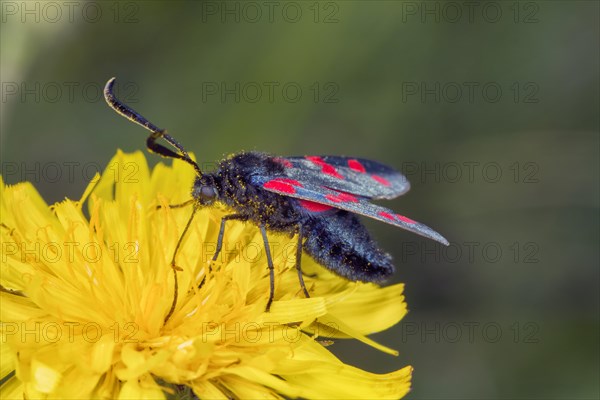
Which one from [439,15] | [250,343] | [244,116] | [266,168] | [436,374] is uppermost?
[439,15]

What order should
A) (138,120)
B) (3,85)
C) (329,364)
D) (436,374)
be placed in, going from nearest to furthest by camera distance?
(329,364) < (138,120) < (3,85) < (436,374)

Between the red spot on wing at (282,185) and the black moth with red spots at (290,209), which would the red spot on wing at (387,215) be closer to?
the black moth with red spots at (290,209)

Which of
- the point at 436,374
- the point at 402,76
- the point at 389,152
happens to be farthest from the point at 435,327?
the point at 402,76

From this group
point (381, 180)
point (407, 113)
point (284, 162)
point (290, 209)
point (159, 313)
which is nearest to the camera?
point (159, 313)

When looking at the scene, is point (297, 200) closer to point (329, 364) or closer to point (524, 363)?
point (329, 364)

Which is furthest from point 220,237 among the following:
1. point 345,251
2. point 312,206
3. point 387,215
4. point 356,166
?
point 356,166

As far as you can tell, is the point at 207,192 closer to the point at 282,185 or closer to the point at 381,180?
the point at 282,185
